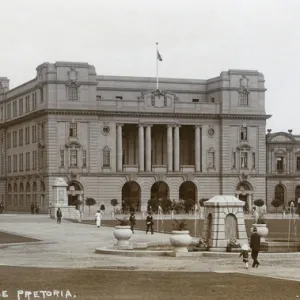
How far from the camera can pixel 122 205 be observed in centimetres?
12850

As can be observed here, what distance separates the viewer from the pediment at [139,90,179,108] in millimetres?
130875

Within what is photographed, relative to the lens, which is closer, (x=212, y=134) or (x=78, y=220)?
(x=78, y=220)

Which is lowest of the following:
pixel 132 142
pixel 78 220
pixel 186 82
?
pixel 78 220

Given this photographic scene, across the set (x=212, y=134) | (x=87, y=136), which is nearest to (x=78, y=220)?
(x=87, y=136)

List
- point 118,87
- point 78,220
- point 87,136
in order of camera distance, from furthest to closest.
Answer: point 118,87 → point 87,136 → point 78,220

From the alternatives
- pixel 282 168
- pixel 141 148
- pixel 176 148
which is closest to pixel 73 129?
pixel 141 148

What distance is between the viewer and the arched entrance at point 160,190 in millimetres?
132250

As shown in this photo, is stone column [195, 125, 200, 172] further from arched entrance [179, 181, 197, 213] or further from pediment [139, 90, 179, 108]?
pediment [139, 90, 179, 108]

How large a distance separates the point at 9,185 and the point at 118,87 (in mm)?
22164

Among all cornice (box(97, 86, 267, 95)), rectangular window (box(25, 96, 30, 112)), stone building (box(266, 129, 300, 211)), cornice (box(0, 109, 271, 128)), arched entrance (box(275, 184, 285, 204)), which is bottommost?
arched entrance (box(275, 184, 285, 204))

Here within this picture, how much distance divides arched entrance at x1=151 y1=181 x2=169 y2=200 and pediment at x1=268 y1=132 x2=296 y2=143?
728 inches

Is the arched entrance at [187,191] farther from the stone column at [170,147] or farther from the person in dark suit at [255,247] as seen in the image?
the person in dark suit at [255,247]

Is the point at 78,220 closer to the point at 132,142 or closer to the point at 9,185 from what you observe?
the point at 132,142

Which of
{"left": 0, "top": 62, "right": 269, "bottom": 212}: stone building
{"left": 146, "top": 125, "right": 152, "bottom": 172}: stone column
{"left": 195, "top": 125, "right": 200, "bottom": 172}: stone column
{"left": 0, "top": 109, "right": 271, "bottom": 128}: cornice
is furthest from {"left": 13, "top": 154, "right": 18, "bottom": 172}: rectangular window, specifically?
{"left": 195, "top": 125, "right": 200, "bottom": 172}: stone column
